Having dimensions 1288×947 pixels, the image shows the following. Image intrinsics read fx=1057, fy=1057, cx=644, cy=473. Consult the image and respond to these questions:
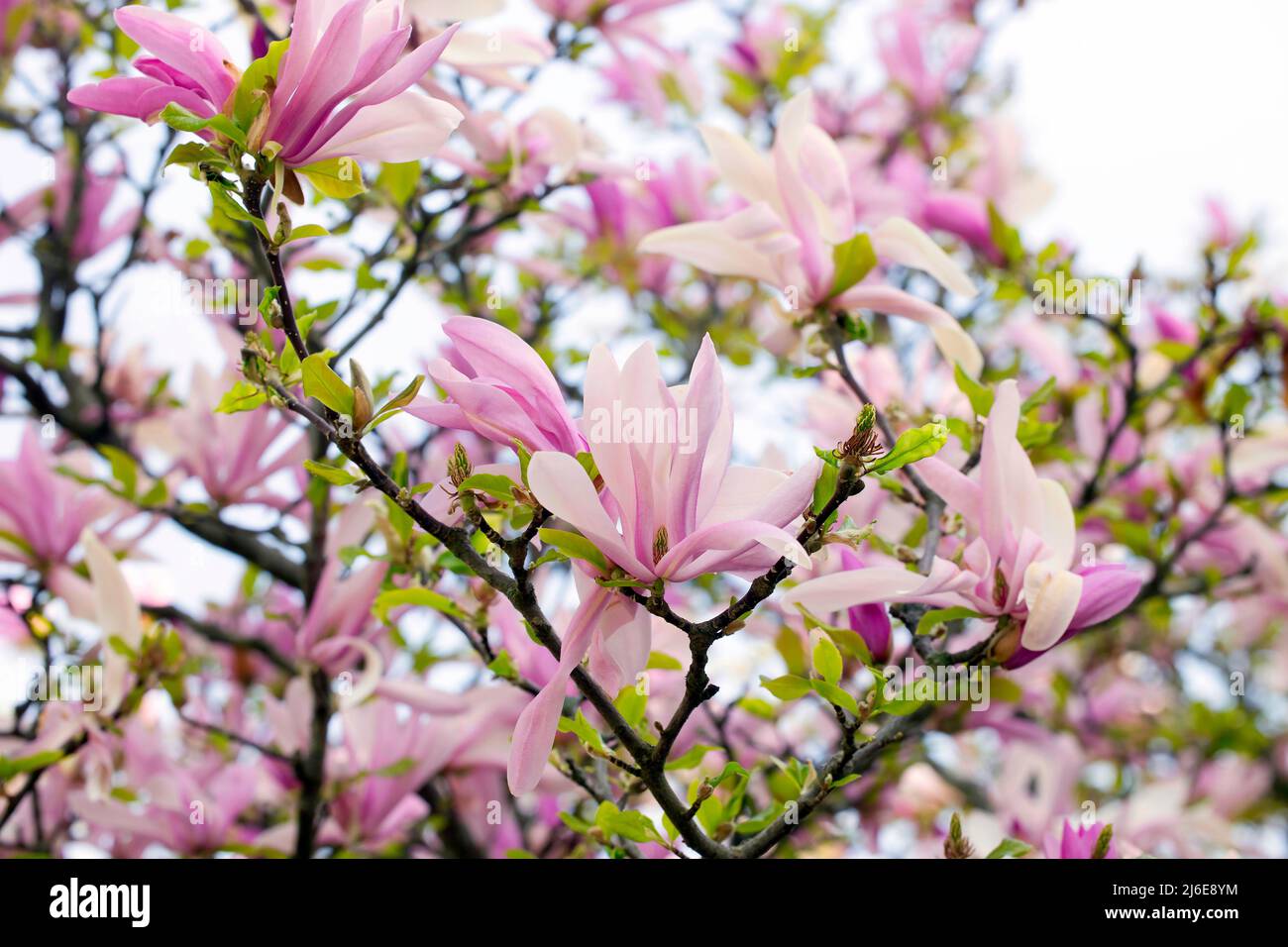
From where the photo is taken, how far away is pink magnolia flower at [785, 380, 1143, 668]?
3.21ft

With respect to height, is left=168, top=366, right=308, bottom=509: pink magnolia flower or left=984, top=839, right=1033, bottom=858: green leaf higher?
left=168, top=366, right=308, bottom=509: pink magnolia flower

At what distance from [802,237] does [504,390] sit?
551mm

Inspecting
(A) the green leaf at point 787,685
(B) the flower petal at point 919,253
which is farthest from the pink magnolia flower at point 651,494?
(B) the flower petal at point 919,253

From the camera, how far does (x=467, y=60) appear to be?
137 centimetres

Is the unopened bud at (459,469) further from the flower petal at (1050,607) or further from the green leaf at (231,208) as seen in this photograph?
the flower petal at (1050,607)

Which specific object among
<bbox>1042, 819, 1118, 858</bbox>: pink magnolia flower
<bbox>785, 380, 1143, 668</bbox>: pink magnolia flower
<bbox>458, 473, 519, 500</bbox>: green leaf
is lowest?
<bbox>1042, 819, 1118, 858</bbox>: pink magnolia flower

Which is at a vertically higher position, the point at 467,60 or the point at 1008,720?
the point at 467,60

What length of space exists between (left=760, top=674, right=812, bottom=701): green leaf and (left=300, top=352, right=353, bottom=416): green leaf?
1.54 ft

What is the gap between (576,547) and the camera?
833mm

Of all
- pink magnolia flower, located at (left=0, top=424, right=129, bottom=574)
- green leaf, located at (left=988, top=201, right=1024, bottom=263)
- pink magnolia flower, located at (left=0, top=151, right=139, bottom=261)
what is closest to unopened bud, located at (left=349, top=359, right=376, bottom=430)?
pink magnolia flower, located at (left=0, top=424, right=129, bottom=574)

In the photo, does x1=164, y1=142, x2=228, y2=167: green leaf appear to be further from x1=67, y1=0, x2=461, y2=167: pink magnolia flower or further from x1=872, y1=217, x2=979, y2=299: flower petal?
x1=872, y1=217, x2=979, y2=299: flower petal
